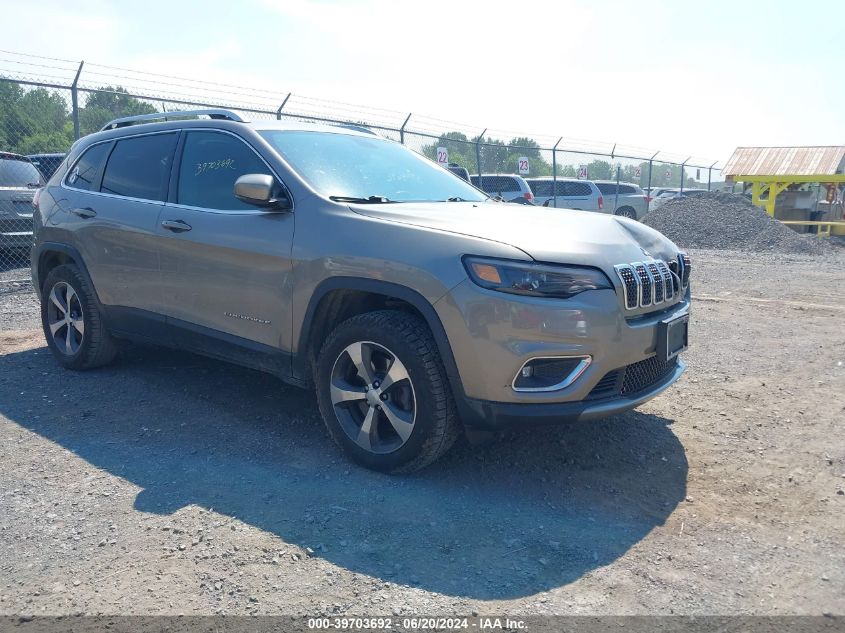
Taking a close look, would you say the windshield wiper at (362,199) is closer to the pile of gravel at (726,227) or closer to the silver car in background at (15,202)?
the silver car in background at (15,202)

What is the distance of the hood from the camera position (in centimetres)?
337

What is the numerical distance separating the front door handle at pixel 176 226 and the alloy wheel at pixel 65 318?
132cm

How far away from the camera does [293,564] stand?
2928mm

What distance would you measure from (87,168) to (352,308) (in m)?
2.90

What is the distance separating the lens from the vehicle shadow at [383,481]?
2998 millimetres

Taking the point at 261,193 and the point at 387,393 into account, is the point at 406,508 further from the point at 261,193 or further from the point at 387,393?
the point at 261,193

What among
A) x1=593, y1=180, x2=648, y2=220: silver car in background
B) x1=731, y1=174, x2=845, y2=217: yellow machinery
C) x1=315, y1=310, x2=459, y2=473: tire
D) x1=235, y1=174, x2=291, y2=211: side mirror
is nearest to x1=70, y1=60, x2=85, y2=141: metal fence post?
x1=235, y1=174, x2=291, y2=211: side mirror

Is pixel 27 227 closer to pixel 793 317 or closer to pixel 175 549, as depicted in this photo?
pixel 175 549

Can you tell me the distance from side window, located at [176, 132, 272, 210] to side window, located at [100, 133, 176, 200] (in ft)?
0.65

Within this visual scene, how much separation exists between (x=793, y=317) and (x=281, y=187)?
6155 millimetres

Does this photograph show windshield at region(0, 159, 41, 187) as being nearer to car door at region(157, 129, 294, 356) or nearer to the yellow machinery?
car door at region(157, 129, 294, 356)

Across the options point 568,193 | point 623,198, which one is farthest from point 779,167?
point 568,193

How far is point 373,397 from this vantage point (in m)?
3.68

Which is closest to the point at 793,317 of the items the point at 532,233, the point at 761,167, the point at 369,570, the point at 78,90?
the point at 532,233
